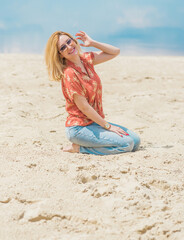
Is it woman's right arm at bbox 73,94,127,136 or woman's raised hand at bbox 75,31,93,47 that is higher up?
woman's raised hand at bbox 75,31,93,47

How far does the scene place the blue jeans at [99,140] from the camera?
10.1 feet

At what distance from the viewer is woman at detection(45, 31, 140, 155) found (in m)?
2.96

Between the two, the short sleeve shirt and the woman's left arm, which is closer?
the short sleeve shirt

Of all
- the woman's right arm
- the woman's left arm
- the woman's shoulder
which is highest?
the woman's left arm

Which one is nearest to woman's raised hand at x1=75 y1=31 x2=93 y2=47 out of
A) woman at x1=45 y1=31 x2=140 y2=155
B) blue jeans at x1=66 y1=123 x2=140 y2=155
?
woman at x1=45 y1=31 x2=140 y2=155

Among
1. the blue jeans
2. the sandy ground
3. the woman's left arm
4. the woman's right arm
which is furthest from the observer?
the woman's left arm

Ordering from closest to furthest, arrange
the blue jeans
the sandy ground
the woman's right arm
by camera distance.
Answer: the sandy ground → the woman's right arm → the blue jeans

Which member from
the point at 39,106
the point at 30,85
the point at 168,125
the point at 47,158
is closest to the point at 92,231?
the point at 47,158

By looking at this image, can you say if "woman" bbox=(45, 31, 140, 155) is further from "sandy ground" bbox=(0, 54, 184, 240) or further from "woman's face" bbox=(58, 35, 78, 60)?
"sandy ground" bbox=(0, 54, 184, 240)

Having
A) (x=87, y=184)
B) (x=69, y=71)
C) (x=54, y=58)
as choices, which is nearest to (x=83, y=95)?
(x=69, y=71)

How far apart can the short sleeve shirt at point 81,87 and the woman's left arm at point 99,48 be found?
A: 0.08m

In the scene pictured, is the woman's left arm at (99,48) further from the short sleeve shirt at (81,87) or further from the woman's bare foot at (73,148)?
the woman's bare foot at (73,148)

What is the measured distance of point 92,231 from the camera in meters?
1.86

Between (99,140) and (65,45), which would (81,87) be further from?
(99,140)
